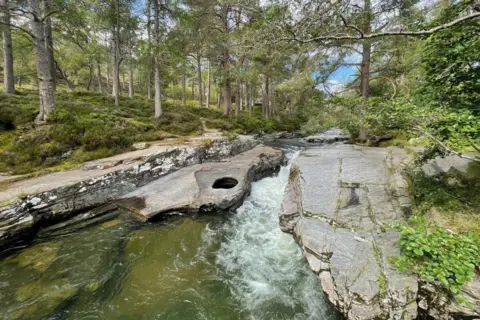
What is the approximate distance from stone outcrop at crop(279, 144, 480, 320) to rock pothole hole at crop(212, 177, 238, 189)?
1.93 meters

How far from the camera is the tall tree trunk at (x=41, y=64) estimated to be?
6.57 m

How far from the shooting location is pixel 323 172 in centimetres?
559

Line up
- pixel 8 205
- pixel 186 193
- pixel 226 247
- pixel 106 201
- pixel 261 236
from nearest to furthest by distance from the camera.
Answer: pixel 8 205 → pixel 226 247 → pixel 261 236 → pixel 106 201 → pixel 186 193

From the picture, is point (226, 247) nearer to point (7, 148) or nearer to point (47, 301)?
point (47, 301)

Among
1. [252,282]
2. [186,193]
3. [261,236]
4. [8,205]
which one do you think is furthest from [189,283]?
[8,205]

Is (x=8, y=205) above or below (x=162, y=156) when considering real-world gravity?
below

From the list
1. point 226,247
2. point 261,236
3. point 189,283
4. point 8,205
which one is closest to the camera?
point 189,283

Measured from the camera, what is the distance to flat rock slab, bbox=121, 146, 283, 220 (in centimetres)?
561

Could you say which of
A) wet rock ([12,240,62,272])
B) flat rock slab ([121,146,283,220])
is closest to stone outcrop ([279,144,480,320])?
flat rock slab ([121,146,283,220])

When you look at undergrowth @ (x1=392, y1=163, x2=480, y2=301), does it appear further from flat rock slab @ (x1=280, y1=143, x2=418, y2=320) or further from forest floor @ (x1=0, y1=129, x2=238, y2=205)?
forest floor @ (x1=0, y1=129, x2=238, y2=205)

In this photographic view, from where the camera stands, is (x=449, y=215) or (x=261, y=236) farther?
(x=261, y=236)

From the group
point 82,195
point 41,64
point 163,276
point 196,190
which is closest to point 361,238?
point 163,276

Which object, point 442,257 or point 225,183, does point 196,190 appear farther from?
point 442,257

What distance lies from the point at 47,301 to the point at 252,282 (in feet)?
10.4
